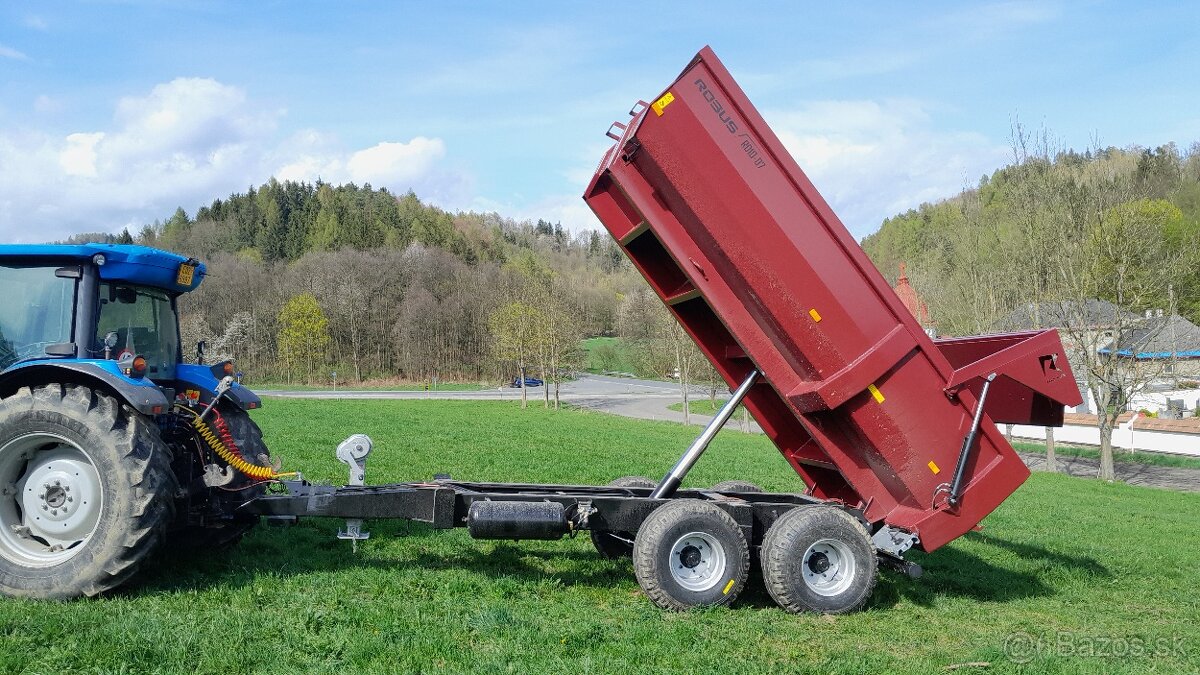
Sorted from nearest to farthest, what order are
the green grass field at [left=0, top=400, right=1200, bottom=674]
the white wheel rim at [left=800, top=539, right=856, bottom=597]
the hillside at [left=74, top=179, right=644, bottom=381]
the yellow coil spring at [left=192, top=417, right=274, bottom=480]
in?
the green grass field at [left=0, top=400, right=1200, bottom=674]
the white wheel rim at [left=800, top=539, right=856, bottom=597]
the yellow coil spring at [left=192, top=417, right=274, bottom=480]
the hillside at [left=74, top=179, right=644, bottom=381]

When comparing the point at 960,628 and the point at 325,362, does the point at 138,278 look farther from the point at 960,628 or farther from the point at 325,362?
the point at 325,362

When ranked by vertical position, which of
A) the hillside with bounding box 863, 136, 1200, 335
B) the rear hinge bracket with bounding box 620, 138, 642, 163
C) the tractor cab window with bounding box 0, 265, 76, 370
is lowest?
the tractor cab window with bounding box 0, 265, 76, 370

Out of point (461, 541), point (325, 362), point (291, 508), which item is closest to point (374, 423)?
point (461, 541)


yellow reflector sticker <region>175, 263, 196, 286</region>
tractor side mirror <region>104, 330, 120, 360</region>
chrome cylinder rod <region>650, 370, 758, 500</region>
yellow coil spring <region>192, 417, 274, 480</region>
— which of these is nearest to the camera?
tractor side mirror <region>104, 330, 120, 360</region>

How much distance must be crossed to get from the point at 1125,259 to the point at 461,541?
2475 centimetres

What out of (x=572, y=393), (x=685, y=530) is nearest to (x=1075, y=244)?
(x=685, y=530)

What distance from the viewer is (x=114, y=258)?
6.23 metres

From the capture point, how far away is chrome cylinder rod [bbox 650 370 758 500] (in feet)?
22.3

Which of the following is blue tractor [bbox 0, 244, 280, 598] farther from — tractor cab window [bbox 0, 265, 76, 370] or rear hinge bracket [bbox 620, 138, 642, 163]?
rear hinge bracket [bbox 620, 138, 642, 163]

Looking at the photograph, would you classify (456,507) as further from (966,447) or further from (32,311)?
(966,447)

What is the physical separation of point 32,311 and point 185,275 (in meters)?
1.17

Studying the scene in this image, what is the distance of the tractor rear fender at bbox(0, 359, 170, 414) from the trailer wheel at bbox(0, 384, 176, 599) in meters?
0.12

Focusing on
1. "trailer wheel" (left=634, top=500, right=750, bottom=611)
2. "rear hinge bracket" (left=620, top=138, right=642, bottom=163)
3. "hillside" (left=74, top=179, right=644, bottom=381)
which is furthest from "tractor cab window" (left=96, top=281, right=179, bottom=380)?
"hillside" (left=74, top=179, right=644, bottom=381)

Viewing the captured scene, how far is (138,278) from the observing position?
644 cm
